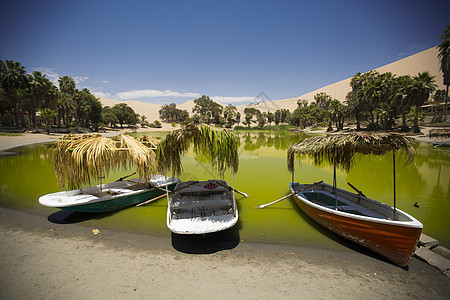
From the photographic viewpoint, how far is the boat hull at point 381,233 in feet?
12.6

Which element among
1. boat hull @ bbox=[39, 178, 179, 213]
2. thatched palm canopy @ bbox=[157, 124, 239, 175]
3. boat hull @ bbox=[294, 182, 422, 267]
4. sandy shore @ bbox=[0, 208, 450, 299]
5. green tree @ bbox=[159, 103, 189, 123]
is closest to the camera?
sandy shore @ bbox=[0, 208, 450, 299]

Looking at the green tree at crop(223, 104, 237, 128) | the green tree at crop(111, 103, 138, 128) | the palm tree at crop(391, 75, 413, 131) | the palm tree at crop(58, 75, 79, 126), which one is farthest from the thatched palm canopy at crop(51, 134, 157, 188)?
the green tree at crop(223, 104, 237, 128)

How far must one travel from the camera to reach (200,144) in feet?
20.4

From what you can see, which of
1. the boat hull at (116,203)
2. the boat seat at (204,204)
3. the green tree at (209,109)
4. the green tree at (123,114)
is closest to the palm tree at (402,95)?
the boat seat at (204,204)

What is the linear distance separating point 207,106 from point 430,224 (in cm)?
8171

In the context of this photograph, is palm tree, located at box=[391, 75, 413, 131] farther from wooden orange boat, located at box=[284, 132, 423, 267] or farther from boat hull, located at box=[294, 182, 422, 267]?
boat hull, located at box=[294, 182, 422, 267]

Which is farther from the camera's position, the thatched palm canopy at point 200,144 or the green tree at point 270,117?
the green tree at point 270,117

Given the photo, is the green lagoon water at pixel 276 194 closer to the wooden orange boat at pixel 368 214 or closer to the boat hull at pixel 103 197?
the boat hull at pixel 103 197

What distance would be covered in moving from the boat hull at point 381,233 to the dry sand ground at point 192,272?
0.95 feet

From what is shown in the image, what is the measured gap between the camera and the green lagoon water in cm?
575

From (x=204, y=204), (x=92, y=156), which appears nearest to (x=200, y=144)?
(x=204, y=204)

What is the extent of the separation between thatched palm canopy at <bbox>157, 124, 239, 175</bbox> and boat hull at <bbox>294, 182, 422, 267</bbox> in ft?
10.8

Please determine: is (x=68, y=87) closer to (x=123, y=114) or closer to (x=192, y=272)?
(x=123, y=114)

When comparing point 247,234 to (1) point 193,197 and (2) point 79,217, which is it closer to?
(1) point 193,197
